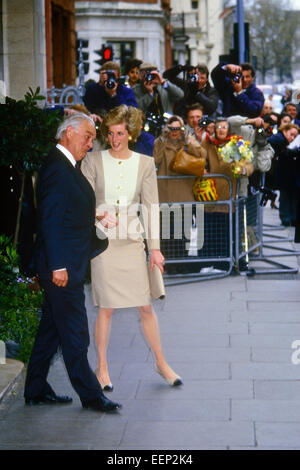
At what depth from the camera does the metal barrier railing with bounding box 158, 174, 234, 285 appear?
11656 mm

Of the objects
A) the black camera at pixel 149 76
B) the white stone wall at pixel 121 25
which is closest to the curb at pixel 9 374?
the black camera at pixel 149 76

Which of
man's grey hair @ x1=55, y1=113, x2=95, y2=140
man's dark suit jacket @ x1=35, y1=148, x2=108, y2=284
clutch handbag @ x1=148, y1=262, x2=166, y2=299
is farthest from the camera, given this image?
clutch handbag @ x1=148, y1=262, x2=166, y2=299

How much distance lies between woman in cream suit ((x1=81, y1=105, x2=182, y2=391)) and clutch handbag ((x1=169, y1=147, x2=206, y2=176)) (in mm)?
4436

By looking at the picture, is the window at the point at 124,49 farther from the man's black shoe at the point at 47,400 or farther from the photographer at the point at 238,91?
the man's black shoe at the point at 47,400

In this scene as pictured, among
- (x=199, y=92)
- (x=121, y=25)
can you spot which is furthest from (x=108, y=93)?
(x=121, y=25)

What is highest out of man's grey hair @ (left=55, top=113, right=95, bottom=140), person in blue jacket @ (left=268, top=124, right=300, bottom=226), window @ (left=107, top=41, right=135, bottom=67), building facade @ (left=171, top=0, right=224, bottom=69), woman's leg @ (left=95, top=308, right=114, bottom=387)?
building facade @ (left=171, top=0, right=224, bottom=69)

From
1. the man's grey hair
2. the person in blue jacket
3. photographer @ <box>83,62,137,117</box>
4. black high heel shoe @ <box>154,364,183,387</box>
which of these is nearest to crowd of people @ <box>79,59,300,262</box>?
photographer @ <box>83,62,137,117</box>

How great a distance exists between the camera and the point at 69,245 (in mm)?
6324

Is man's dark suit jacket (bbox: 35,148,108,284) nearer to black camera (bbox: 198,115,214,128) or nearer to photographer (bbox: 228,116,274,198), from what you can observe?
black camera (bbox: 198,115,214,128)

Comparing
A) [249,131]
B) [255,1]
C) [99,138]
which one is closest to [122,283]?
[99,138]

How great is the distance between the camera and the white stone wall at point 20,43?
13.5 metres

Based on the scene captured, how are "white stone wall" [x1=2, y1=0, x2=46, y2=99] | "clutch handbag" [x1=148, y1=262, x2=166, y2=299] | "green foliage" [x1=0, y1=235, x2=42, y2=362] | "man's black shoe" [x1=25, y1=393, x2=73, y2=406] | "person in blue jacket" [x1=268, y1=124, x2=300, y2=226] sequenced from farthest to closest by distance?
"person in blue jacket" [x1=268, y1=124, x2=300, y2=226] → "white stone wall" [x1=2, y1=0, x2=46, y2=99] → "green foliage" [x1=0, y1=235, x2=42, y2=362] → "clutch handbag" [x1=148, y1=262, x2=166, y2=299] → "man's black shoe" [x1=25, y1=393, x2=73, y2=406]

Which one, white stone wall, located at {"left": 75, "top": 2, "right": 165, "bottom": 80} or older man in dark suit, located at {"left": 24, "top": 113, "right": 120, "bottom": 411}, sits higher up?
white stone wall, located at {"left": 75, "top": 2, "right": 165, "bottom": 80}
